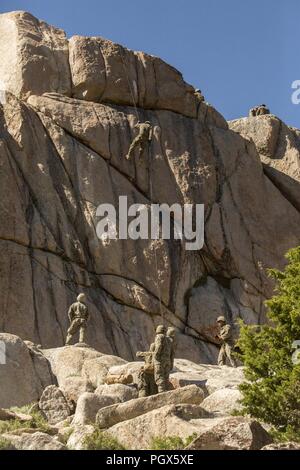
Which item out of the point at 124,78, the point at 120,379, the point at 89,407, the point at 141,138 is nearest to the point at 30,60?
the point at 124,78

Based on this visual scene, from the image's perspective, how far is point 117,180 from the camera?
40375 mm

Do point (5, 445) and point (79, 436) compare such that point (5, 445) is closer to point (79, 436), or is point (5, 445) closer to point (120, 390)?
point (79, 436)

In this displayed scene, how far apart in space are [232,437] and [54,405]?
8107 mm

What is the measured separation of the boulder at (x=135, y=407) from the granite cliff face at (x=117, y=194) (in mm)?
14776

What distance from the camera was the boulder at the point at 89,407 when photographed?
61.1ft

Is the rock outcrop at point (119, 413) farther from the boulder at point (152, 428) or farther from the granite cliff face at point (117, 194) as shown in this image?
the granite cliff face at point (117, 194)

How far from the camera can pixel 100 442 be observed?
15.3 m

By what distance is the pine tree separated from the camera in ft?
60.6

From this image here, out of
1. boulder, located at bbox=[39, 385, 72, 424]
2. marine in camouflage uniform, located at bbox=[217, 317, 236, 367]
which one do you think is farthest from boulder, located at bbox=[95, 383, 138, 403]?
marine in camouflage uniform, located at bbox=[217, 317, 236, 367]

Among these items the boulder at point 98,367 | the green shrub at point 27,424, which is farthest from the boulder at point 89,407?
the boulder at point 98,367

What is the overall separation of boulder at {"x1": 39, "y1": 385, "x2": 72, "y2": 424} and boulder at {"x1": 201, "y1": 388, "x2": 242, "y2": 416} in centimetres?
312

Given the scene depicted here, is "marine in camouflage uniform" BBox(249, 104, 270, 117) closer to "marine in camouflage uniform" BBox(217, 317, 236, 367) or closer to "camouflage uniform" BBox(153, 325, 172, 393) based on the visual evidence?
"marine in camouflage uniform" BBox(217, 317, 236, 367)
